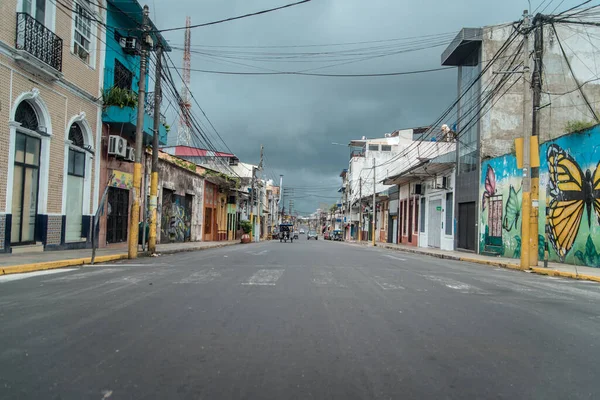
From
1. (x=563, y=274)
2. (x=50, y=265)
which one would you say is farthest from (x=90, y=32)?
(x=563, y=274)

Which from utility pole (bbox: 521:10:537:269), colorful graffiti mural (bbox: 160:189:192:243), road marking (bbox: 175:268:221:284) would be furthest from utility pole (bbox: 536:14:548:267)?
colorful graffiti mural (bbox: 160:189:192:243)

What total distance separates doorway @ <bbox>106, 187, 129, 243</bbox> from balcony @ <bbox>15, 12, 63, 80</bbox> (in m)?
6.22

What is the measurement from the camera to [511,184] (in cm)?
2031

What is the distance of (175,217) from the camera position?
2892 centimetres

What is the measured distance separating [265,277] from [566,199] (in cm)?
1250

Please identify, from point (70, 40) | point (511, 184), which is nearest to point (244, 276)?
point (70, 40)

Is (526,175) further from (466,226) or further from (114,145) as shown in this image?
(114,145)

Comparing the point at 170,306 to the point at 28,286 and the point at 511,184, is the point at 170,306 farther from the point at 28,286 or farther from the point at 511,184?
the point at 511,184

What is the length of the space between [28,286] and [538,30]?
16.9 m

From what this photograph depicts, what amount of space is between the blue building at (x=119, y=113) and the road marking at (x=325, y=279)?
426 inches

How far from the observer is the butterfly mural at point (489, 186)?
72.8 ft

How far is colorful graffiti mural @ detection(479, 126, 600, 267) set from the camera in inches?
587

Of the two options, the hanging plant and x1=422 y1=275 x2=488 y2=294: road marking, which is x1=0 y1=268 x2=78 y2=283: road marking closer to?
x1=422 y1=275 x2=488 y2=294: road marking

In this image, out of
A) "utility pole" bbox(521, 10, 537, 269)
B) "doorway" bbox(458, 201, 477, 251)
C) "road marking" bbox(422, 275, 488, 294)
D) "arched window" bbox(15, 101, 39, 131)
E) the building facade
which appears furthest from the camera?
"doorway" bbox(458, 201, 477, 251)
